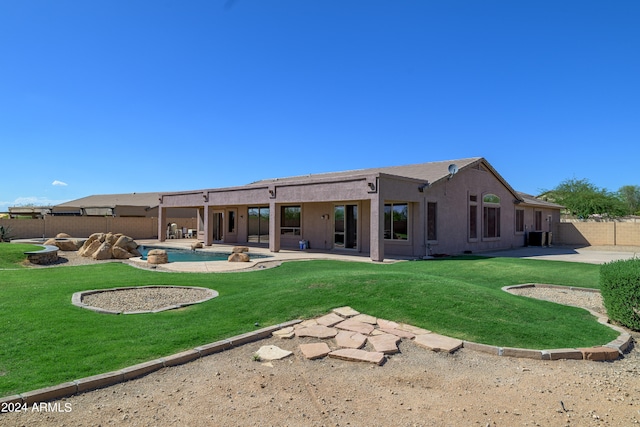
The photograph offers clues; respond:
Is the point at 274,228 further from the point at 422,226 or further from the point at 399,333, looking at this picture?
the point at 399,333

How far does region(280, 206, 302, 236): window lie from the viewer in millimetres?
22984

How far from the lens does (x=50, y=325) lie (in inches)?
226

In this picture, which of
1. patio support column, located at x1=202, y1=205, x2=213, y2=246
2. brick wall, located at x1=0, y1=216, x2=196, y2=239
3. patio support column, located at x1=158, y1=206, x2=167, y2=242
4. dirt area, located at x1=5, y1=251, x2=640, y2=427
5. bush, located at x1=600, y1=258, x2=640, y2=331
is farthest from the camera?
brick wall, located at x1=0, y1=216, x2=196, y2=239

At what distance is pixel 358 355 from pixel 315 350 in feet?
1.87

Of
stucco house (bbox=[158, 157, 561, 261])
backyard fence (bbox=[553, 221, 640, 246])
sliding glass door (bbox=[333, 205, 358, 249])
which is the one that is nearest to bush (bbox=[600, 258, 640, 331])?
stucco house (bbox=[158, 157, 561, 261])

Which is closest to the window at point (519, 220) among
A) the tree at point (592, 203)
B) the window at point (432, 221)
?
the window at point (432, 221)

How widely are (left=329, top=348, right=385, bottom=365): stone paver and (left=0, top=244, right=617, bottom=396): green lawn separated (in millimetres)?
1459

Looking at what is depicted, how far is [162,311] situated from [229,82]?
13698mm

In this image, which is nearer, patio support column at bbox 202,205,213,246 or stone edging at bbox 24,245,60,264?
stone edging at bbox 24,245,60,264

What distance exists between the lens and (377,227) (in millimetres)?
16188

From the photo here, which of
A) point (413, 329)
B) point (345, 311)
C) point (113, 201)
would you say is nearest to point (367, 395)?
point (413, 329)

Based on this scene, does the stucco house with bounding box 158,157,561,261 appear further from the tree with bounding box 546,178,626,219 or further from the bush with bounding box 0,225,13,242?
the tree with bounding box 546,178,626,219

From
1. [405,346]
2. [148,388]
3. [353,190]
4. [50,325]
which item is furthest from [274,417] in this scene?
[353,190]

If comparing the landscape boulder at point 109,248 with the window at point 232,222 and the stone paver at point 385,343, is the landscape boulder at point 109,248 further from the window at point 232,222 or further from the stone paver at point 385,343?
the stone paver at point 385,343
